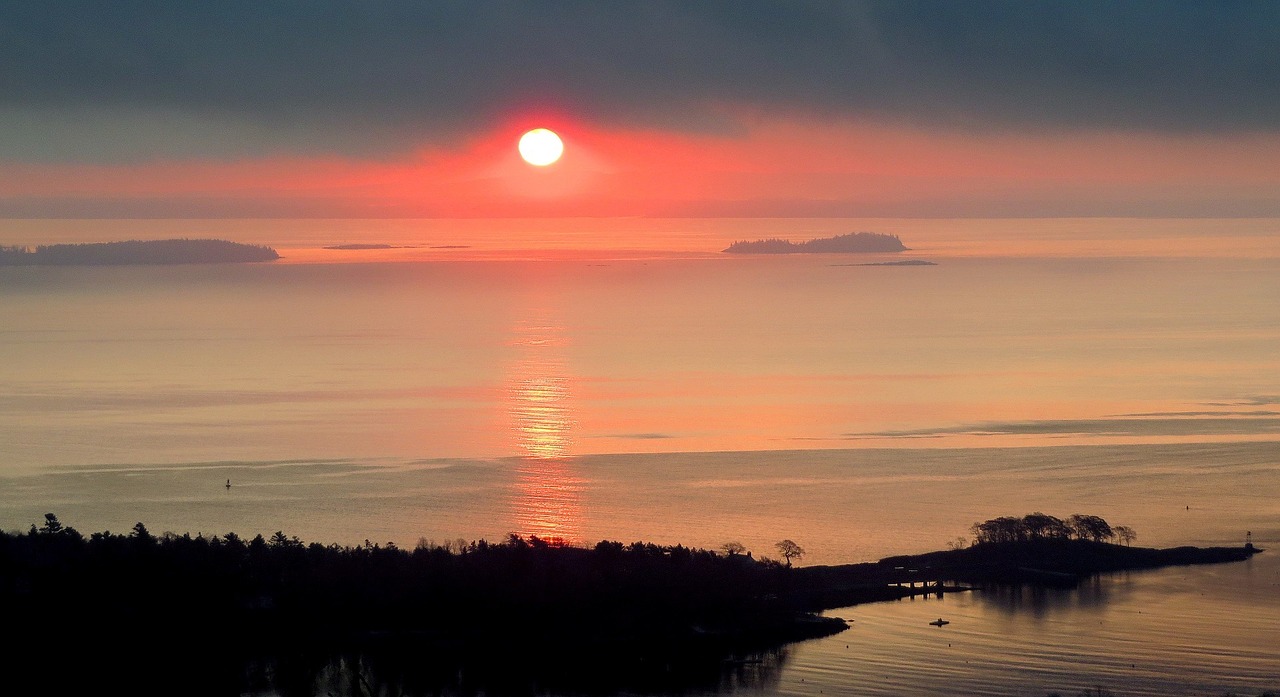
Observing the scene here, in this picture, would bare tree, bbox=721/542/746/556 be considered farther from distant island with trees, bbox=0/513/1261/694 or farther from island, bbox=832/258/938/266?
island, bbox=832/258/938/266

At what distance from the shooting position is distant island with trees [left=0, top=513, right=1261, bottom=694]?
26594mm

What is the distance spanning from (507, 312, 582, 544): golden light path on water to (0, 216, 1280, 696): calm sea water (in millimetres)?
168

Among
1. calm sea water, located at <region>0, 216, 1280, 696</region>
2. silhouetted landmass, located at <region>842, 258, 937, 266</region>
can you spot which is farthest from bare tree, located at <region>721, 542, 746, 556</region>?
silhouetted landmass, located at <region>842, 258, 937, 266</region>

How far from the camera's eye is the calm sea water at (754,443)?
1134 inches

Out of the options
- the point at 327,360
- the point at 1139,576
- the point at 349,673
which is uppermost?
the point at 327,360

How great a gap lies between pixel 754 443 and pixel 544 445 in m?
6.14

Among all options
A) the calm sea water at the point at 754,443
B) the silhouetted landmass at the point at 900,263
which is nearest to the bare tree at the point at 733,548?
the calm sea water at the point at 754,443

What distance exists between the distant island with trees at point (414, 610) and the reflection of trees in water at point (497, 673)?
0.05 m

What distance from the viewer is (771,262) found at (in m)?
158

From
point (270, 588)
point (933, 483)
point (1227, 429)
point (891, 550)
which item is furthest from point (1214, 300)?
point (270, 588)

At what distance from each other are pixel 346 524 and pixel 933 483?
48.7 ft

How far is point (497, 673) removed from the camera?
26656 millimetres

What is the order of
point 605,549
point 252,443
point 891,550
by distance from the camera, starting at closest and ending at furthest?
point 605,549
point 891,550
point 252,443

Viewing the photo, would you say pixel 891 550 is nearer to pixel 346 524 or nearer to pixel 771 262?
pixel 346 524
